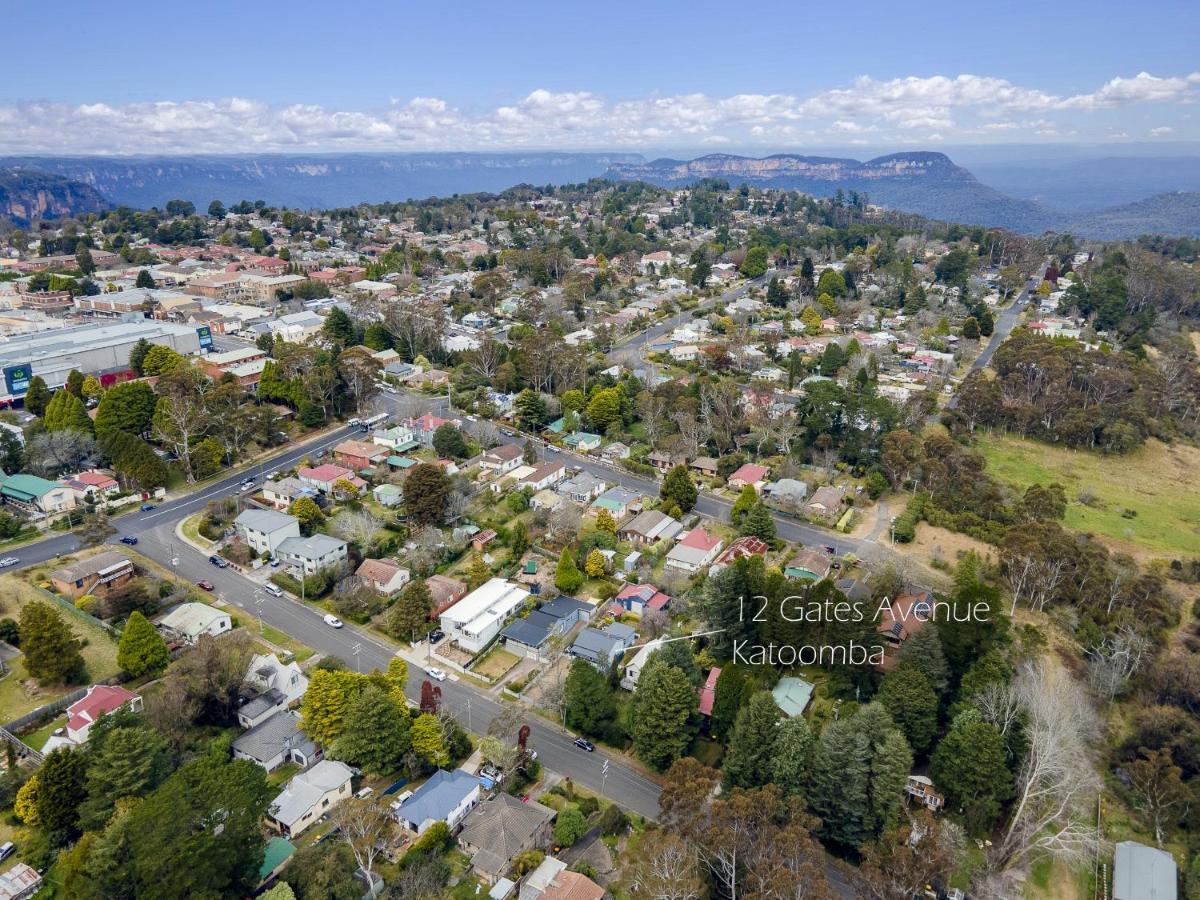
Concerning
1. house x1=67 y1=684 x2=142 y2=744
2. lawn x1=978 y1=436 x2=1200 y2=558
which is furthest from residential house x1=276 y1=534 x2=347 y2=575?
Result: lawn x1=978 y1=436 x2=1200 y2=558

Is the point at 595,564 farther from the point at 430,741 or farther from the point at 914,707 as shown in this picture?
the point at 914,707

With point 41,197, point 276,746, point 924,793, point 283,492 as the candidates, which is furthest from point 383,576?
point 41,197

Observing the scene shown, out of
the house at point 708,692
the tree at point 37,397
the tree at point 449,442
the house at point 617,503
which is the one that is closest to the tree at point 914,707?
the house at point 708,692

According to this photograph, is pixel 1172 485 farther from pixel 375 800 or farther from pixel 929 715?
pixel 375 800

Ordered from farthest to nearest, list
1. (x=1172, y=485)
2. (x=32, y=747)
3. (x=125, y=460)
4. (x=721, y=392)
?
(x=721, y=392) < (x=1172, y=485) < (x=125, y=460) < (x=32, y=747)

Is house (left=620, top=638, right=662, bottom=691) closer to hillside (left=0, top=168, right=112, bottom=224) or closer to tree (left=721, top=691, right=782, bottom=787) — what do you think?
tree (left=721, top=691, right=782, bottom=787)

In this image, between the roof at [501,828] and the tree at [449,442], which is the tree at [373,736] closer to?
the roof at [501,828]

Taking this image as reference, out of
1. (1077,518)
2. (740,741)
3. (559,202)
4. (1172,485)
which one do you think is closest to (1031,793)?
(740,741)
